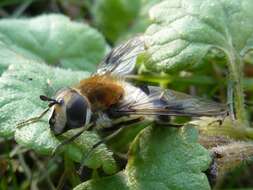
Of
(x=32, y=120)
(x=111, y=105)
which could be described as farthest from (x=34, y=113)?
(x=111, y=105)

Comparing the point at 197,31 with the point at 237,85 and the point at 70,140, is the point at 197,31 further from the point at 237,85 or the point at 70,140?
the point at 70,140

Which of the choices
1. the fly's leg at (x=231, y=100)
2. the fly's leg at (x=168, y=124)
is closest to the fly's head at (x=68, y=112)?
the fly's leg at (x=168, y=124)

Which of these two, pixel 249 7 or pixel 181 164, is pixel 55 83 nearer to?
pixel 181 164

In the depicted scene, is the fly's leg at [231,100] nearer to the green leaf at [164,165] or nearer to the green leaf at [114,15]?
the green leaf at [164,165]

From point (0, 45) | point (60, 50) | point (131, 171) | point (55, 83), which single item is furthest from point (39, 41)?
point (131, 171)

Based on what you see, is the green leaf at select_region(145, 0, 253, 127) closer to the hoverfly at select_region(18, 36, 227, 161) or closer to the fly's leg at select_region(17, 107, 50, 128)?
the hoverfly at select_region(18, 36, 227, 161)
